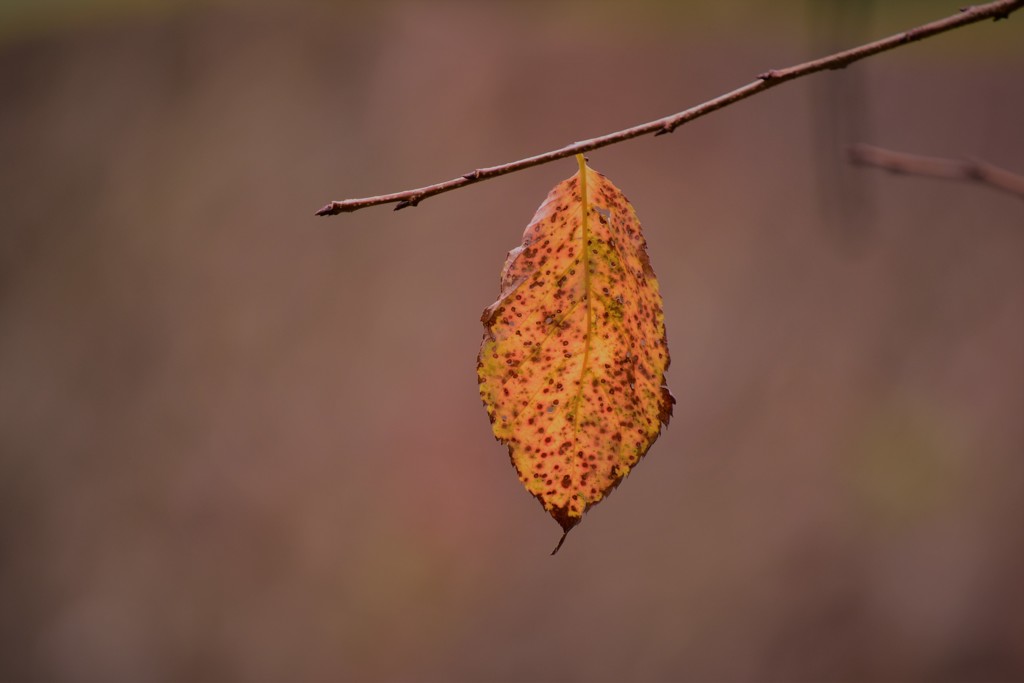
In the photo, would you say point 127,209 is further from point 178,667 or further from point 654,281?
point 654,281

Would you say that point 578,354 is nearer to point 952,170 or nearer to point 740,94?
point 740,94

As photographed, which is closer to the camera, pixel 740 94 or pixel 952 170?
pixel 740 94

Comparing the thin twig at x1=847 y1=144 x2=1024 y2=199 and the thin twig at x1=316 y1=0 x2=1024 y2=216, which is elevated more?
the thin twig at x1=316 y1=0 x2=1024 y2=216

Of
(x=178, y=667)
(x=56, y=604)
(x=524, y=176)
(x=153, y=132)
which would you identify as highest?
(x=153, y=132)

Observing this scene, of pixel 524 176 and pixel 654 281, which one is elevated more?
pixel 654 281

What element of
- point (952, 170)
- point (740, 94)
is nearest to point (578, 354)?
point (740, 94)

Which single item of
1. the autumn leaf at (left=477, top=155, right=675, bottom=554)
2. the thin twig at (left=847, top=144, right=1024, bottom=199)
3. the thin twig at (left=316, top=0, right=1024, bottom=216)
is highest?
the thin twig at (left=316, top=0, right=1024, bottom=216)

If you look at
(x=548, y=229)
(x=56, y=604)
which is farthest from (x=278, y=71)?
(x=548, y=229)

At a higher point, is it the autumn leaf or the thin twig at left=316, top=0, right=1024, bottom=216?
the thin twig at left=316, top=0, right=1024, bottom=216
